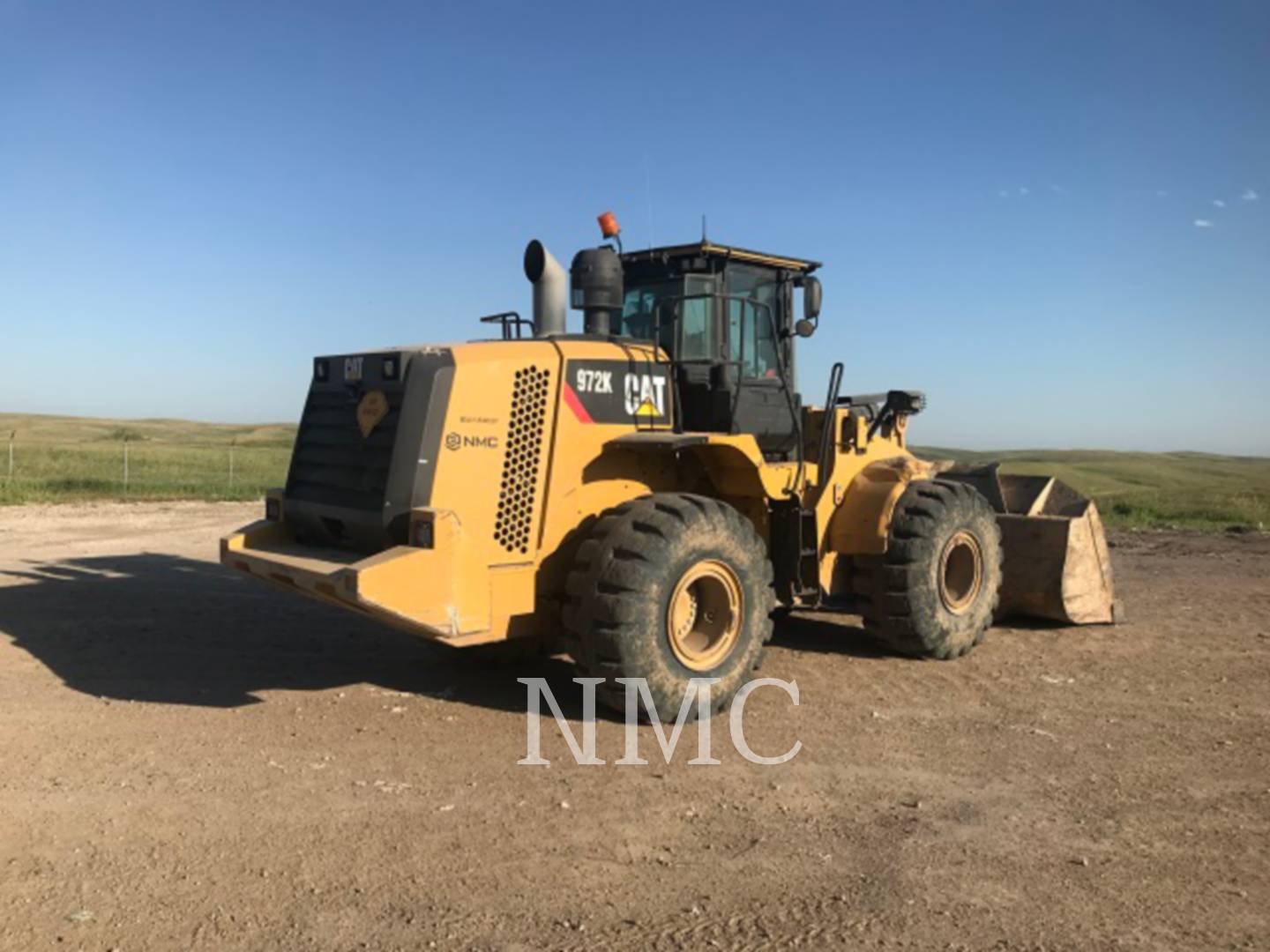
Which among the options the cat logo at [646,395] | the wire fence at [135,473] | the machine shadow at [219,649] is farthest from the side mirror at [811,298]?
the wire fence at [135,473]

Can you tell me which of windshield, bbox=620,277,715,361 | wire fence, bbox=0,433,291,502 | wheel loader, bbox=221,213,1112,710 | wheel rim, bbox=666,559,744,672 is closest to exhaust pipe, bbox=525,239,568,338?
wheel loader, bbox=221,213,1112,710

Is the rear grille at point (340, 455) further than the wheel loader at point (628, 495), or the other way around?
the rear grille at point (340, 455)

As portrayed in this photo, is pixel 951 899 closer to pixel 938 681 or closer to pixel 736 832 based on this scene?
pixel 736 832

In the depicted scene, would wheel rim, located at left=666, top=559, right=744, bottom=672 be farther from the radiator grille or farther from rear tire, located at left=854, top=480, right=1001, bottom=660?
rear tire, located at left=854, top=480, right=1001, bottom=660

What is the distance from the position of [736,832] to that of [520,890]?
3.60 feet

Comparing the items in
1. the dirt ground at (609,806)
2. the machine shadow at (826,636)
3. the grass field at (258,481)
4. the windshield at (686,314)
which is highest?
the windshield at (686,314)

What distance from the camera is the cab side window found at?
26.0 feet

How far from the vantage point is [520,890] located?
4184mm

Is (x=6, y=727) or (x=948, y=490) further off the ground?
(x=948, y=490)

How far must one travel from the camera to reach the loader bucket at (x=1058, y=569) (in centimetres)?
970

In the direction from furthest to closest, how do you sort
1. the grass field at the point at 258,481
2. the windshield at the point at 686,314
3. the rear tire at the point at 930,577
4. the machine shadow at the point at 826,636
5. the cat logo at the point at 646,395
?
1. the grass field at the point at 258,481
2. the machine shadow at the point at 826,636
3. the rear tire at the point at 930,577
4. the windshield at the point at 686,314
5. the cat logo at the point at 646,395

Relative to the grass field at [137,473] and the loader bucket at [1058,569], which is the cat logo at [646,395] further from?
the grass field at [137,473]

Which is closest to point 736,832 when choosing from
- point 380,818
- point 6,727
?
point 380,818

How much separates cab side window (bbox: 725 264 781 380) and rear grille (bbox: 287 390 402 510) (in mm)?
2659
